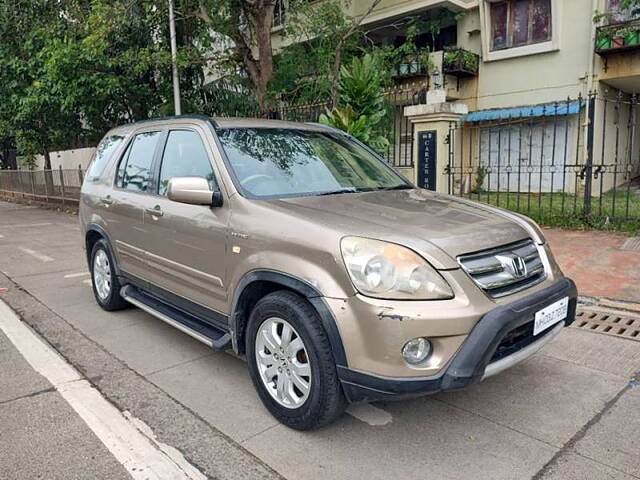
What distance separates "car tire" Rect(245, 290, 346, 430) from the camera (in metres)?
2.61

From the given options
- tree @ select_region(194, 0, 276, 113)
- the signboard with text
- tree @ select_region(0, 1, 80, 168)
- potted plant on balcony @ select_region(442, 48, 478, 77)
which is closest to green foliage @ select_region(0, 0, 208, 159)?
tree @ select_region(0, 1, 80, 168)

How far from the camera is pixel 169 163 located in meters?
4.01

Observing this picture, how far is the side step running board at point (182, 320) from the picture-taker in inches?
132

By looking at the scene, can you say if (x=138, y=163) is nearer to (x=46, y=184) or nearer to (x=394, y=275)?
(x=394, y=275)

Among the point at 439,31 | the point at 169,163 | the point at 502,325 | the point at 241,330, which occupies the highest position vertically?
the point at 439,31

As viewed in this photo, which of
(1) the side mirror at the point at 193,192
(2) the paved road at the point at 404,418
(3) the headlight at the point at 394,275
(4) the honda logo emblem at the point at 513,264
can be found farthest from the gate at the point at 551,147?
(3) the headlight at the point at 394,275

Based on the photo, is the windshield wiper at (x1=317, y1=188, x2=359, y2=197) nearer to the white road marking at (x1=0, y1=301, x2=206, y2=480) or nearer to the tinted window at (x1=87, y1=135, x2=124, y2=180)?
the white road marking at (x1=0, y1=301, x2=206, y2=480)

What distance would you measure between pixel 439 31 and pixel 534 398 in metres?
16.3

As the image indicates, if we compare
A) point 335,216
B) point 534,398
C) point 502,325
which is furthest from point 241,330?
point 534,398

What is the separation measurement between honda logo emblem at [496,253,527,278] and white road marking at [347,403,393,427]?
44.0 inches

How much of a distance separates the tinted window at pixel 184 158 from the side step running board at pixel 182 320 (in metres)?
0.95

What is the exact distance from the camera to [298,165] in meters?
3.64

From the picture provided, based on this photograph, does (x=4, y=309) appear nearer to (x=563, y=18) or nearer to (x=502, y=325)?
(x=502, y=325)

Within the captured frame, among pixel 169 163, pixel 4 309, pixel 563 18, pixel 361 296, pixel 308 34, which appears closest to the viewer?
pixel 361 296
